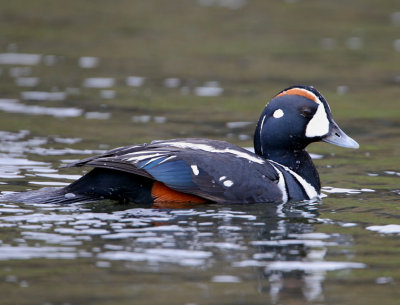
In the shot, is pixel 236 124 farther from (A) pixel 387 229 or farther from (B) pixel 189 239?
(B) pixel 189 239

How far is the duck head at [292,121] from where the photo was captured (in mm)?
9609

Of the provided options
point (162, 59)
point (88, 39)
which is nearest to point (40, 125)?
point (162, 59)

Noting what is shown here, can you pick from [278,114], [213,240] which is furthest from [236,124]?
[213,240]

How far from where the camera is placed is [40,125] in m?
13.6

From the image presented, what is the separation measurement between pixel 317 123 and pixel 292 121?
296 mm

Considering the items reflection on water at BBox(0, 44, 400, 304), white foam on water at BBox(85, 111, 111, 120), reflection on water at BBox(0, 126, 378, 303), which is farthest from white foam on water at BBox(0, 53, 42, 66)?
reflection on water at BBox(0, 126, 378, 303)

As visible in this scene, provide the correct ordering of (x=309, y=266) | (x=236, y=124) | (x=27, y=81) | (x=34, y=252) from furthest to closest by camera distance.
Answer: (x=27, y=81) < (x=236, y=124) < (x=34, y=252) < (x=309, y=266)

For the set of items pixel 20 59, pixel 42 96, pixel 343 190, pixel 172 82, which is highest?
pixel 20 59

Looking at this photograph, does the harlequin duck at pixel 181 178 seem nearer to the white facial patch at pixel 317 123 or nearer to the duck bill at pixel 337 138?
the white facial patch at pixel 317 123

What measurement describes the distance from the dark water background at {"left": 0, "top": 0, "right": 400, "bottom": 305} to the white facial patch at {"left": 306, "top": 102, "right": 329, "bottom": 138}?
0.78 metres

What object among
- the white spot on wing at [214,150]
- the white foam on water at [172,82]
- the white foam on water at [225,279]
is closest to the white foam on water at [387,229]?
the white spot on wing at [214,150]

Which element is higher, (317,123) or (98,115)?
(98,115)

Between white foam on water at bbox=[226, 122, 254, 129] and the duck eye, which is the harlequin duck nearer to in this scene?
the duck eye

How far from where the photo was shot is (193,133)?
13219 mm
